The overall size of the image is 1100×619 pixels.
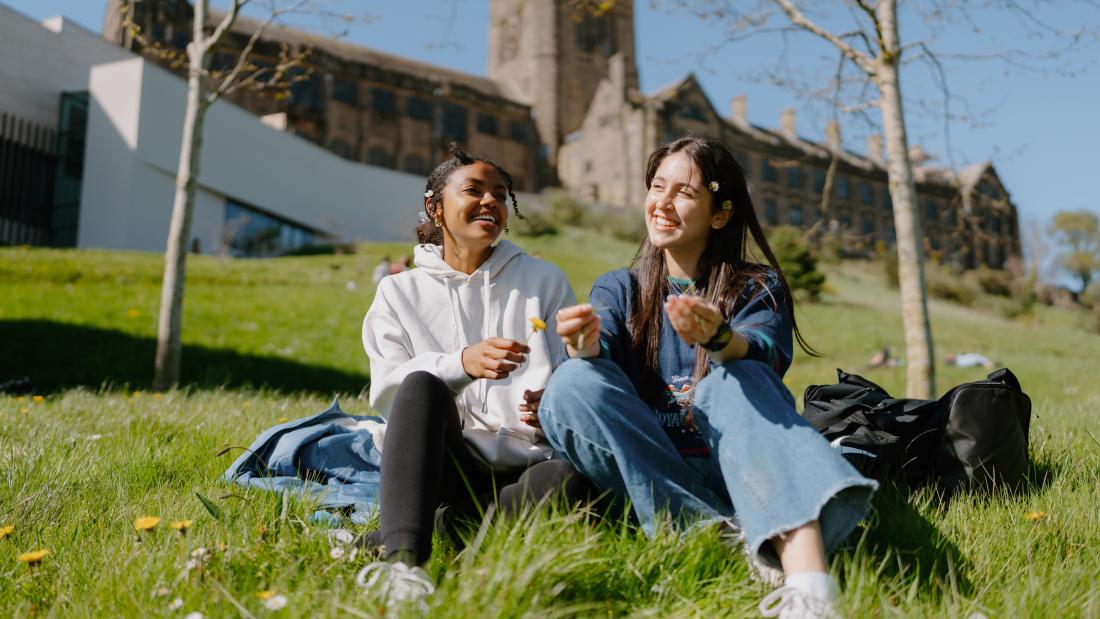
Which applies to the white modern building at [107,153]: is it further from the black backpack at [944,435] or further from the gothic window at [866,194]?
the gothic window at [866,194]

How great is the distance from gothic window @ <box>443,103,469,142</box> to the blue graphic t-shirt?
1777 inches

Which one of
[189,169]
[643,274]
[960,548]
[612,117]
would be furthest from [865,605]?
[612,117]

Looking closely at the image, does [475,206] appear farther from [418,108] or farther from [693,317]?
[418,108]

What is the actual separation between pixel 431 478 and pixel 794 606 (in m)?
0.94

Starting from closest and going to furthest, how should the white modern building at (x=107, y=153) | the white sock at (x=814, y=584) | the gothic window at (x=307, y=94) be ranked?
1. the white sock at (x=814, y=584)
2. the white modern building at (x=107, y=153)
3. the gothic window at (x=307, y=94)

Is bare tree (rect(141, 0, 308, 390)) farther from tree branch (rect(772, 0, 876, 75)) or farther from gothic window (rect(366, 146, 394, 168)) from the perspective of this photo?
gothic window (rect(366, 146, 394, 168))

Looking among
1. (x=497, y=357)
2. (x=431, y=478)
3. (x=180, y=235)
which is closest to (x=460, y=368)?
(x=497, y=357)

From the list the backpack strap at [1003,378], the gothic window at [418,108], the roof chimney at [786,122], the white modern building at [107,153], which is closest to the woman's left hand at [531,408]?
the backpack strap at [1003,378]

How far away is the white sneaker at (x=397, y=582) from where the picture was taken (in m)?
1.63

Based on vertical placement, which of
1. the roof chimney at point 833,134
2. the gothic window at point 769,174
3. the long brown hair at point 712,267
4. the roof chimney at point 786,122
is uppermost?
the roof chimney at point 786,122

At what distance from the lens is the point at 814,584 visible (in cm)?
177

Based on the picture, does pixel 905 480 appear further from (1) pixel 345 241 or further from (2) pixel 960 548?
(1) pixel 345 241

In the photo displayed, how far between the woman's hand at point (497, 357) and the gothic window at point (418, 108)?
44765mm

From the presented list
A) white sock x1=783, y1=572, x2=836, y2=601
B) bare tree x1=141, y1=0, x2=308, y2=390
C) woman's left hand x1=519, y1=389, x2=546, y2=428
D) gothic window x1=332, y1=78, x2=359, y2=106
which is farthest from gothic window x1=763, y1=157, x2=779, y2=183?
white sock x1=783, y1=572, x2=836, y2=601
